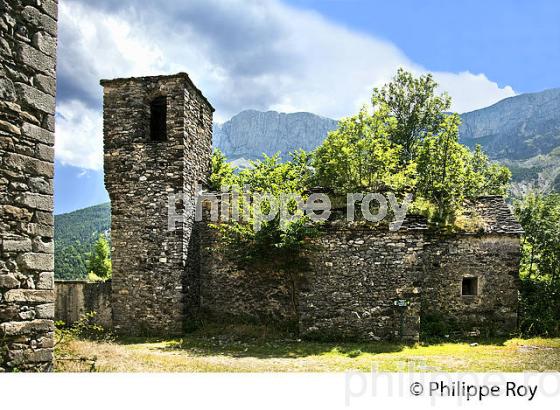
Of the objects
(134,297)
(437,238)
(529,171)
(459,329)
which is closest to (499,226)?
(437,238)

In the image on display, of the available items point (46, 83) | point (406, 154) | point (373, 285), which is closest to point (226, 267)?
point (373, 285)

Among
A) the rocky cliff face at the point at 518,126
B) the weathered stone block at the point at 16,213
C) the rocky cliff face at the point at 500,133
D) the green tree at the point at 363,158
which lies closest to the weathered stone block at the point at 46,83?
the weathered stone block at the point at 16,213

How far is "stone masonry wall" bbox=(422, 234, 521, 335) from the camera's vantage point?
13.8 meters

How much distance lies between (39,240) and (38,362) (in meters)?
1.41

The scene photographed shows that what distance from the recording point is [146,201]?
44.1 feet

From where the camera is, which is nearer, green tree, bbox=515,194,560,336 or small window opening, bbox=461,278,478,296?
green tree, bbox=515,194,560,336

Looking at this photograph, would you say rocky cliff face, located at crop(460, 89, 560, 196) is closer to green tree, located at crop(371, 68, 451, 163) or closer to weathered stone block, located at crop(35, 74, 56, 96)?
green tree, located at crop(371, 68, 451, 163)

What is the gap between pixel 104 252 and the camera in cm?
3453

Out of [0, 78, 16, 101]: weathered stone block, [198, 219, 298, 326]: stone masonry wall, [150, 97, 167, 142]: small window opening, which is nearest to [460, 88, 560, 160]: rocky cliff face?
[198, 219, 298, 326]: stone masonry wall

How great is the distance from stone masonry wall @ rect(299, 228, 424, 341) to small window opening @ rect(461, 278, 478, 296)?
3.10m

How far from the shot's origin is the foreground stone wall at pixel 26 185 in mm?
4668

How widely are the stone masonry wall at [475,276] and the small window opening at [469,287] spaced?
146mm

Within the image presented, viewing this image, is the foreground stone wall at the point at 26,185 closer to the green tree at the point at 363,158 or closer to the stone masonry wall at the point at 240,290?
the stone masonry wall at the point at 240,290

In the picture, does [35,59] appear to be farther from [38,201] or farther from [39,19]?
[38,201]
